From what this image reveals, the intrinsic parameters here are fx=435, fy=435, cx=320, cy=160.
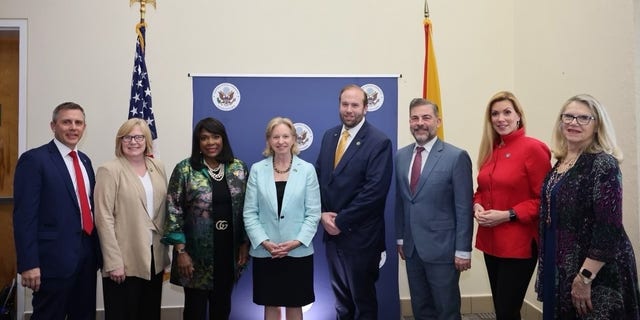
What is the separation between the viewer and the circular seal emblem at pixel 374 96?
353 centimetres

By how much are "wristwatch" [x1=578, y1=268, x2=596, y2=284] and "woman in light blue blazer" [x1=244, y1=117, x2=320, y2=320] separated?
1.37 m

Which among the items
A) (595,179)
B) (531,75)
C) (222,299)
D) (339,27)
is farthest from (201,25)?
(595,179)

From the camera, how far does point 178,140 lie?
151 inches

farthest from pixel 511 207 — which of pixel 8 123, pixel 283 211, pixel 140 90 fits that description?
pixel 8 123

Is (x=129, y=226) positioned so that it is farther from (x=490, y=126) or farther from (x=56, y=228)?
(x=490, y=126)

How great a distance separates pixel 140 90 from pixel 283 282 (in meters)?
1.95

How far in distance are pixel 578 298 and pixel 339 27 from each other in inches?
113

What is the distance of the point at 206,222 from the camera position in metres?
2.55

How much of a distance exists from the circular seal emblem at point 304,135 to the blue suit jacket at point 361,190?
0.80 m

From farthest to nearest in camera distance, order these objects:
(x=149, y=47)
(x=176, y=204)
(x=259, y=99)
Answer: (x=149, y=47)
(x=259, y=99)
(x=176, y=204)

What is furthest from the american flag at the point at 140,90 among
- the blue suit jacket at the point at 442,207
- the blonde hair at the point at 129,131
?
the blue suit jacket at the point at 442,207

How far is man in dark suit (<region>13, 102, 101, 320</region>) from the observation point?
2.28 metres

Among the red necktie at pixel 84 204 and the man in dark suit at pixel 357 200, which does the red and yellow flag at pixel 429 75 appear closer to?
the man in dark suit at pixel 357 200

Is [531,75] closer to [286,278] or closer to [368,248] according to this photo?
[368,248]
